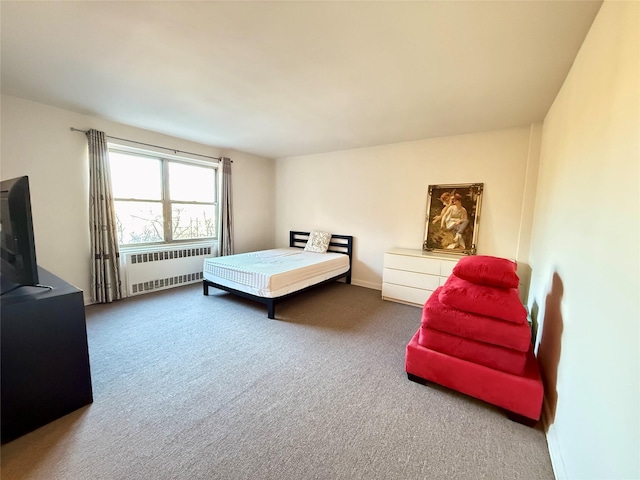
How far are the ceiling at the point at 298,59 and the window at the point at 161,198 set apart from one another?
0.81m

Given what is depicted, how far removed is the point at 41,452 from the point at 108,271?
98.6 inches

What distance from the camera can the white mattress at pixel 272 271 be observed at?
3051 mm

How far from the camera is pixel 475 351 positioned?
1.72 m

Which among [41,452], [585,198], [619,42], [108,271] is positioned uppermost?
[619,42]

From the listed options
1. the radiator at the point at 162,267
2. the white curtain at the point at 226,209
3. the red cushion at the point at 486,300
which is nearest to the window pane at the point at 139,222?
the radiator at the point at 162,267

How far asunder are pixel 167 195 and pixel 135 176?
48 cm

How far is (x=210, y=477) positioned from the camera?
1229 millimetres

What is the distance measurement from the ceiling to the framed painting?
2.95 ft

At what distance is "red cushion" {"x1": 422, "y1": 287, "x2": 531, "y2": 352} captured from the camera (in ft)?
5.22

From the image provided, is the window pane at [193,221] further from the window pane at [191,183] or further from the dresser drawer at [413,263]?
the dresser drawer at [413,263]

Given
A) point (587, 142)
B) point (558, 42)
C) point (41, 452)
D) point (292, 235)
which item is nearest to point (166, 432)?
point (41, 452)

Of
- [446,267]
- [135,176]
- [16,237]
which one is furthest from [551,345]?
[135,176]

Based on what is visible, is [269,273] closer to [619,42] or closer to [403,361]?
[403,361]

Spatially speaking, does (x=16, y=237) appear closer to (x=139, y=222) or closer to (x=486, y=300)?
(x=139, y=222)
